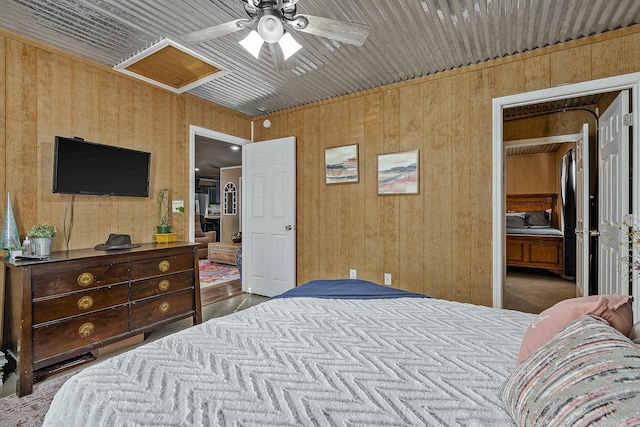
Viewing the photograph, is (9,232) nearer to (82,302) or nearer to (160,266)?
(82,302)

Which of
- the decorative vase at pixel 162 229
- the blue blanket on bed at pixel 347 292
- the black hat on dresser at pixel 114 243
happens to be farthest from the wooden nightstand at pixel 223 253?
the blue blanket on bed at pixel 347 292

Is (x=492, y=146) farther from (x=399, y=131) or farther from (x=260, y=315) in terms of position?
(x=260, y=315)

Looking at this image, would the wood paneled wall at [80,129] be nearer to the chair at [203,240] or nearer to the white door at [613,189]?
the chair at [203,240]

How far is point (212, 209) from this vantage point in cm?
1158

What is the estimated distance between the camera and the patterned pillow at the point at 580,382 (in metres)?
0.58

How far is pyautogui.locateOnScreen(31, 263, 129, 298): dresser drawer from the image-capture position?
2121mm

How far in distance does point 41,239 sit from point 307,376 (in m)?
2.42

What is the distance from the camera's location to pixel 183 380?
0.95 meters

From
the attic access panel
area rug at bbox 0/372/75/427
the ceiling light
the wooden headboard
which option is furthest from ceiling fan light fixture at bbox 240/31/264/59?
the wooden headboard

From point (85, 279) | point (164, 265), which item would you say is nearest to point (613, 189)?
point (164, 265)

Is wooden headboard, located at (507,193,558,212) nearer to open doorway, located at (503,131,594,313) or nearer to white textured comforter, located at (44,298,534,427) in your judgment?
open doorway, located at (503,131,594,313)

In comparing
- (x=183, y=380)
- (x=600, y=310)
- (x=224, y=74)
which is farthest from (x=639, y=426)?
(x=224, y=74)

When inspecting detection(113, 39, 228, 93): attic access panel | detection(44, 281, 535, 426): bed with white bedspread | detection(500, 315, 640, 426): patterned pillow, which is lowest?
detection(44, 281, 535, 426): bed with white bedspread

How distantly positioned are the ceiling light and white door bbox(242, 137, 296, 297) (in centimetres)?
205
